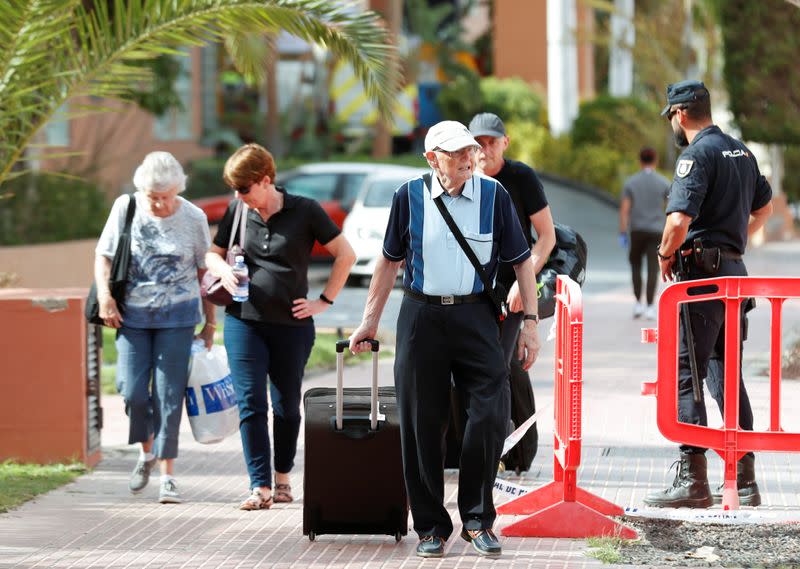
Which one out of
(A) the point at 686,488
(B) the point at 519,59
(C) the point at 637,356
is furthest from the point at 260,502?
(B) the point at 519,59

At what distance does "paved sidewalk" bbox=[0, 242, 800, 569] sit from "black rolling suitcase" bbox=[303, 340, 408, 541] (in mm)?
43

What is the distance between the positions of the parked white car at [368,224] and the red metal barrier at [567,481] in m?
A: 11.6

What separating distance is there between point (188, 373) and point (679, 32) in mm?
28632

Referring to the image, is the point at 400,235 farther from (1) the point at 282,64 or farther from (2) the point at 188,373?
(1) the point at 282,64

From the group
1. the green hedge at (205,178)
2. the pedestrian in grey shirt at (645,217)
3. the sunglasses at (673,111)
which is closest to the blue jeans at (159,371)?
the sunglasses at (673,111)

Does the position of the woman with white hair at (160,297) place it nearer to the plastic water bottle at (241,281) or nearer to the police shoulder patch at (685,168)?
the plastic water bottle at (241,281)

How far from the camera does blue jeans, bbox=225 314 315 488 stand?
283 inches

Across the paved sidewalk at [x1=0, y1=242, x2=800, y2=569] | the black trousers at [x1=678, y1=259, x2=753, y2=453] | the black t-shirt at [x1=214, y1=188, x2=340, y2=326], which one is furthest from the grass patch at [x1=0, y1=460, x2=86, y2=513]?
the black trousers at [x1=678, y1=259, x2=753, y2=453]

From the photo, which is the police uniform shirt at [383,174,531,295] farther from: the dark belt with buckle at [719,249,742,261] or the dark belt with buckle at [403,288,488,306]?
the dark belt with buckle at [719,249,742,261]

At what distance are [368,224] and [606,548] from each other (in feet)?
42.9

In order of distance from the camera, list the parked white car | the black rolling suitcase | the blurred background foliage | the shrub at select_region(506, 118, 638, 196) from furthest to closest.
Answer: the shrub at select_region(506, 118, 638, 196) < the parked white car < the blurred background foliage < the black rolling suitcase

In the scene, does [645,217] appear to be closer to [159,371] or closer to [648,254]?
[648,254]

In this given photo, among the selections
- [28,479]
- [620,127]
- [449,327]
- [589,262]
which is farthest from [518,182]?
[620,127]

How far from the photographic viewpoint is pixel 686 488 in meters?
7.04
